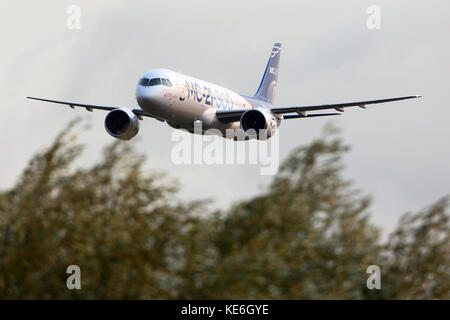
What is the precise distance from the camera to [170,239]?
16969 millimetres

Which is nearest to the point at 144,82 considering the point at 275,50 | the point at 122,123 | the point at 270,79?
the point at 122,123

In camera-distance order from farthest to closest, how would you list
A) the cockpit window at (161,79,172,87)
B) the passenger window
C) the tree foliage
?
the cockpit window at (161,79,172,87) → the passenger window → the tree foliage

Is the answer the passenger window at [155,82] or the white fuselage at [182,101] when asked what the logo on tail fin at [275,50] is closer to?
the white fuselage at [182,101]

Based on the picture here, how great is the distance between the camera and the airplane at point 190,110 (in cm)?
4309

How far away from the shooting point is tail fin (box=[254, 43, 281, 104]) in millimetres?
65944

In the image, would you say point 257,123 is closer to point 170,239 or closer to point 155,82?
point 155,82

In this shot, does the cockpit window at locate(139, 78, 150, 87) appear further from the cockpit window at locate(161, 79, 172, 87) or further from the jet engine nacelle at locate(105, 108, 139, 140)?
the jet engine nacelle at locate(105, 108, 139, 140)

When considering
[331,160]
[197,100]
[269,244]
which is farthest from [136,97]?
[269,244]

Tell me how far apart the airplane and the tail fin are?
14.7 meters

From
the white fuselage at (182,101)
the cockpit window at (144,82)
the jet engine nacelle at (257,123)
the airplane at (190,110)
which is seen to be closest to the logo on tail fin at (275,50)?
the airplane at (190,110)

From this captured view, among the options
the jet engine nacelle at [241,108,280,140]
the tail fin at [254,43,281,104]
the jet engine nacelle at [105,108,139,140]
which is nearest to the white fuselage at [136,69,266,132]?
the jet engine nacelle at [105,108,139,140]

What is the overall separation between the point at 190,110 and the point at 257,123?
11.8ft

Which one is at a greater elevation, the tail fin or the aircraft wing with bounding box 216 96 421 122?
the tail fin

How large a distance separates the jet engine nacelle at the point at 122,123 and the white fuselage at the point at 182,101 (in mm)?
2126
